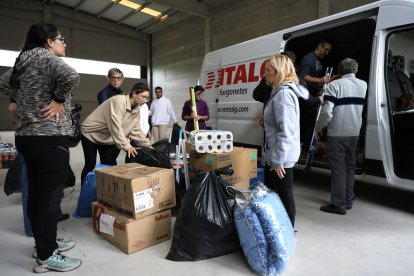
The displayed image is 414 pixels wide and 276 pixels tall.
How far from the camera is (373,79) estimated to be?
2.92 meters

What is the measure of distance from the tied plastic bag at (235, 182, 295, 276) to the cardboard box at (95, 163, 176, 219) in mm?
625

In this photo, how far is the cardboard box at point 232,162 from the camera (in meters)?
2.65

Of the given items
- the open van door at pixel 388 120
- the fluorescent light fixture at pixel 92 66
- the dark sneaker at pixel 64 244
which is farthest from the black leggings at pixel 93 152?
the fluorescent light fixture at pixel 92 66

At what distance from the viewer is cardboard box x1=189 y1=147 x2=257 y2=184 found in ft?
8.68

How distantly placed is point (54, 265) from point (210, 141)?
1.49 metres

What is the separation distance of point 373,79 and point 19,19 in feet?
43.2

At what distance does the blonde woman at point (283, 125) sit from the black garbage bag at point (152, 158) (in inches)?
36.8

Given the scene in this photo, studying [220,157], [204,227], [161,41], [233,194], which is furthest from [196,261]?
[161,41]

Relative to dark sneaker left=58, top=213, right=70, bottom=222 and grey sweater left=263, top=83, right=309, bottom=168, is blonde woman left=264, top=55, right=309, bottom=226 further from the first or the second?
dark sneaker left=58, top=213, right=70, bottom=222

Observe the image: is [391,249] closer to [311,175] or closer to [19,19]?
[311,175]

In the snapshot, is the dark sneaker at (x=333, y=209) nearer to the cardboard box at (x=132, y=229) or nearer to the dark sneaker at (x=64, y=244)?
the cardboard box at (x=132, y=229)

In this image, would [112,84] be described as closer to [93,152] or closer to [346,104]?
[93,152]

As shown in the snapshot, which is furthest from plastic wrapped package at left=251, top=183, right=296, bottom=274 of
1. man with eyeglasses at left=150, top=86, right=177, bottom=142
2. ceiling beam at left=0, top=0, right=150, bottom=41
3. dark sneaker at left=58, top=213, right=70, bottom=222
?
ceiling beam at left=0, top=0, right=150, bottom=41

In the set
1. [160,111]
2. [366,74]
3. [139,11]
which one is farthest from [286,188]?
[139,11]
